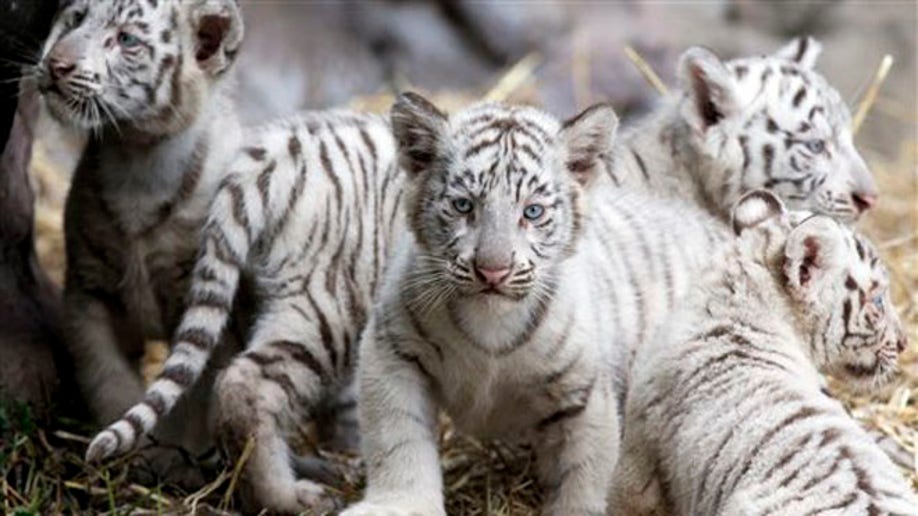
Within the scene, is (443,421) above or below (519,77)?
below

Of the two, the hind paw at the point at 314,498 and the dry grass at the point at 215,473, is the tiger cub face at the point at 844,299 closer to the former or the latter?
the dry grass at the point at 215,473

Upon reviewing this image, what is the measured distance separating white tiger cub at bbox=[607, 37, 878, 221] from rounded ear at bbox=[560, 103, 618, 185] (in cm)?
116

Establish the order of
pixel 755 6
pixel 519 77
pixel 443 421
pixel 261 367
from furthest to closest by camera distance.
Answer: pixel 755 6 < pixel 519 77 < pixel 443 421 < pixel 261 367

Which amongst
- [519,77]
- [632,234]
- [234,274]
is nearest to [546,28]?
[519,77]

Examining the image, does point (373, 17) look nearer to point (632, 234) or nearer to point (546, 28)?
point (546, 28)

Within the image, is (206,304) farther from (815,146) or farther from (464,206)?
(815,146)

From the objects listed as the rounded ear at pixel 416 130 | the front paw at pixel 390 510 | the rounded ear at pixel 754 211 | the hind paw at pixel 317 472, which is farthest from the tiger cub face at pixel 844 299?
the hind paw at pixel 317 472

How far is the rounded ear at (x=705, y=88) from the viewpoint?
18.2 feet

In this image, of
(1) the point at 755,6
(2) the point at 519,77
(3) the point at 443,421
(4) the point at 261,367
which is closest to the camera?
(4) the point at 261,367

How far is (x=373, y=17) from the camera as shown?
28.8ft

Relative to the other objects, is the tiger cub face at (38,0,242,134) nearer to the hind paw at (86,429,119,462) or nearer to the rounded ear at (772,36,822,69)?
the hind paw at (86,429,119,462)

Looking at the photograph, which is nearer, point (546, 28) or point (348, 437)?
point (348, 437)

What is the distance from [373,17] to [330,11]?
0.23m

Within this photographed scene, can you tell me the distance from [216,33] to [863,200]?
1931 mm
